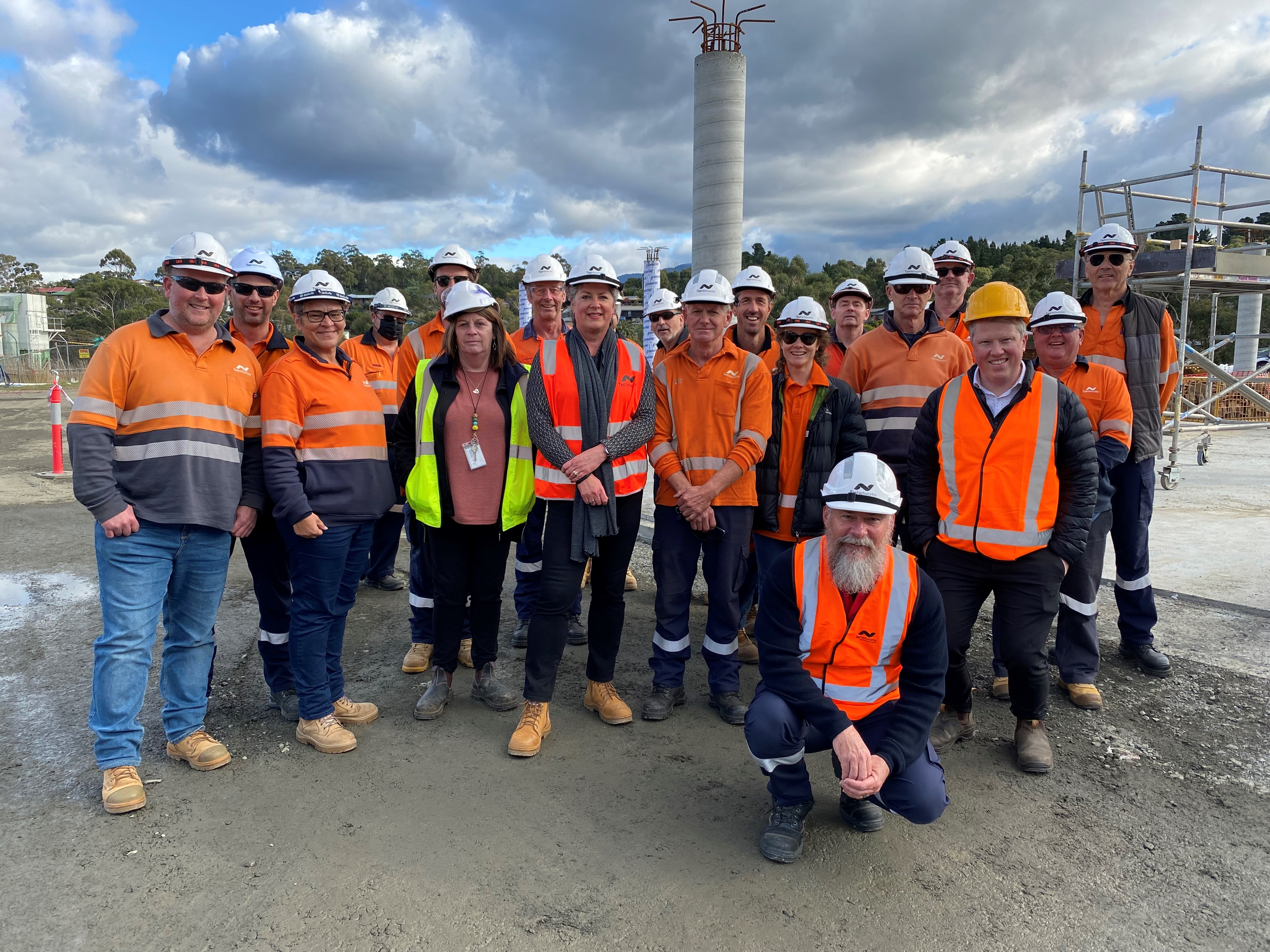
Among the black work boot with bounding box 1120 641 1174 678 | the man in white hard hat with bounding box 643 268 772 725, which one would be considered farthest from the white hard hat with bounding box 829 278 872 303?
the black work boot with bounding box 1120 641 1174 678

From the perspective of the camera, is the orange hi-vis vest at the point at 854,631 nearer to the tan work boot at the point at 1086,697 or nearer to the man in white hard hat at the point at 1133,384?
the tan work boot at the point at 1086,697

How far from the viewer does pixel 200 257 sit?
11.0 ft

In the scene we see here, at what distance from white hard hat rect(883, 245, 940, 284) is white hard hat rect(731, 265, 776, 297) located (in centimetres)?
69

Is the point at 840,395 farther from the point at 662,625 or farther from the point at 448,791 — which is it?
the point at 448,791

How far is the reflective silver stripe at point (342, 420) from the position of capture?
379 cm

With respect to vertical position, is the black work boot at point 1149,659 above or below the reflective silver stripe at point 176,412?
below

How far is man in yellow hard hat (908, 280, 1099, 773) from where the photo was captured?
137 inches

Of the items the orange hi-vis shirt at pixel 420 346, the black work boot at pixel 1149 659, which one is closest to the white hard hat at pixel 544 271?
the orange hi-vis shirt at pixel 420 346

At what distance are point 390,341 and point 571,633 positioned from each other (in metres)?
2.70

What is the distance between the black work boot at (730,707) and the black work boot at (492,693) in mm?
1039

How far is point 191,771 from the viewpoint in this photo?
3.56 m

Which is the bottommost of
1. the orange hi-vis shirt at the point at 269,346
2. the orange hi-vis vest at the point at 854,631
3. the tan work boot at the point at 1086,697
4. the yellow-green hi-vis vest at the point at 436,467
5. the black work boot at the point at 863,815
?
the black work boot at the point at 863,815

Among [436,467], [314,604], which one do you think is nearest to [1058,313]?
[436,467]

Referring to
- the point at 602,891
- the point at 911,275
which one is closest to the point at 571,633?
the point at 602,891
